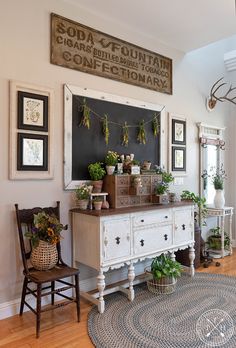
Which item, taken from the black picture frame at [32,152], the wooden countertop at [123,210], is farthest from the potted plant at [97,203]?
the black picture frame at [32,152]

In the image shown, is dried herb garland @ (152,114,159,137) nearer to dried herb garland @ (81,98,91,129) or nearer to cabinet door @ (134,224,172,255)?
dried herb garland @ (81,98,91,129)

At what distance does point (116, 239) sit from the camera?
276 centimetres

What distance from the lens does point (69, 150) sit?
9.87 feet

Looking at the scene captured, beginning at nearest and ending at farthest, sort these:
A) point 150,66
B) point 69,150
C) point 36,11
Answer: point 36,11 → point 69,150 → point 150,66

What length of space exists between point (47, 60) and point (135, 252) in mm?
2131

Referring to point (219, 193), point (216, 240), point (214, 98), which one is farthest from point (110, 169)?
point (214, 98)

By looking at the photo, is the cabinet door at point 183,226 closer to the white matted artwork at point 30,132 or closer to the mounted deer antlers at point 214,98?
the white matted artwork at point 30,132

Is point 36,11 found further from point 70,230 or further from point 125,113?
point 70,230

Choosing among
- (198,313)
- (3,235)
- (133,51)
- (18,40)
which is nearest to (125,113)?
(133,51)

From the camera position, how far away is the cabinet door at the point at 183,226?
3.38 metres

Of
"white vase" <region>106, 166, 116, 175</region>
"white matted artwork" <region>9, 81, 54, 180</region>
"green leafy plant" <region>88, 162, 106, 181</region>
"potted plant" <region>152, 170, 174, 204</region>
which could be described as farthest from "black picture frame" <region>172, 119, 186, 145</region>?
"white matted artwork" <region>9, 81, 54, 180</region>

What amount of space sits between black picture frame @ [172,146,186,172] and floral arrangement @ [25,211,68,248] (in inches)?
84.0

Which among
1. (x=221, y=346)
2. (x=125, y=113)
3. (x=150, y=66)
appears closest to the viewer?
(x=221, y=346)

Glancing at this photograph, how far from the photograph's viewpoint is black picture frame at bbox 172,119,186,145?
13.4 feet
